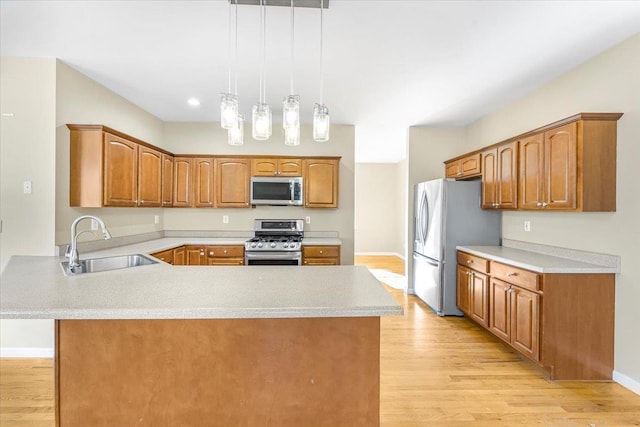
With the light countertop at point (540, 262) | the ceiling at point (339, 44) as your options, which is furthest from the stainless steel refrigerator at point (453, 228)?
the ceiling at point (339, 44)

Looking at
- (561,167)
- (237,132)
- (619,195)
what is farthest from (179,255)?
(619,195)

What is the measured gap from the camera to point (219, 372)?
153cm

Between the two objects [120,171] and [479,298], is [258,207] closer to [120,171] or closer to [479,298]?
[120,171]

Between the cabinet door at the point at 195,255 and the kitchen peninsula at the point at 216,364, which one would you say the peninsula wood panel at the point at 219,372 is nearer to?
the kitchen peninsula at the point at 216,364

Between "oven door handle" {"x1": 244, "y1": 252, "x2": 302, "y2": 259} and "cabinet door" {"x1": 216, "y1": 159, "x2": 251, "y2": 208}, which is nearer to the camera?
"oven door handle" {"x1": 244, "y1": 252, "x2": 302, "y2": 259}

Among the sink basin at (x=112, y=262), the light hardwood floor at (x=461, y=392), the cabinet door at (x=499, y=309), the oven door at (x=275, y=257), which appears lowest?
the light hardwood floor at (x=461, y=392)

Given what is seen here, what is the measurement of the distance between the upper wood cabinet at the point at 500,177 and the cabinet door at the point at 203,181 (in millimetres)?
3598

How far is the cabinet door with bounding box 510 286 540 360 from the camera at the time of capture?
101 inches

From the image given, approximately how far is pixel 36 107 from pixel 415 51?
3327 millimetres

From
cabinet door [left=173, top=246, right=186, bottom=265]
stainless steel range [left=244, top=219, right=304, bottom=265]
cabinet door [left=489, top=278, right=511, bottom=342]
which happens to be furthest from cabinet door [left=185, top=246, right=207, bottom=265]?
cabinet door [left=489, top=278, right=511, bottom=342]

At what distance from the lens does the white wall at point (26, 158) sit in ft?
9.25

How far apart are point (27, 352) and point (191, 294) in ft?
8.35

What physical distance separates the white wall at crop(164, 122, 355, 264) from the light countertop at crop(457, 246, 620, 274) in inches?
76.2

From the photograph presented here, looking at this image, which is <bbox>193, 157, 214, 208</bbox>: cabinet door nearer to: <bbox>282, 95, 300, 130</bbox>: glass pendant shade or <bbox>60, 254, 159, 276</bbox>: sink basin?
<bbox>60, 254, 159, 276</bbox>: sink basin
